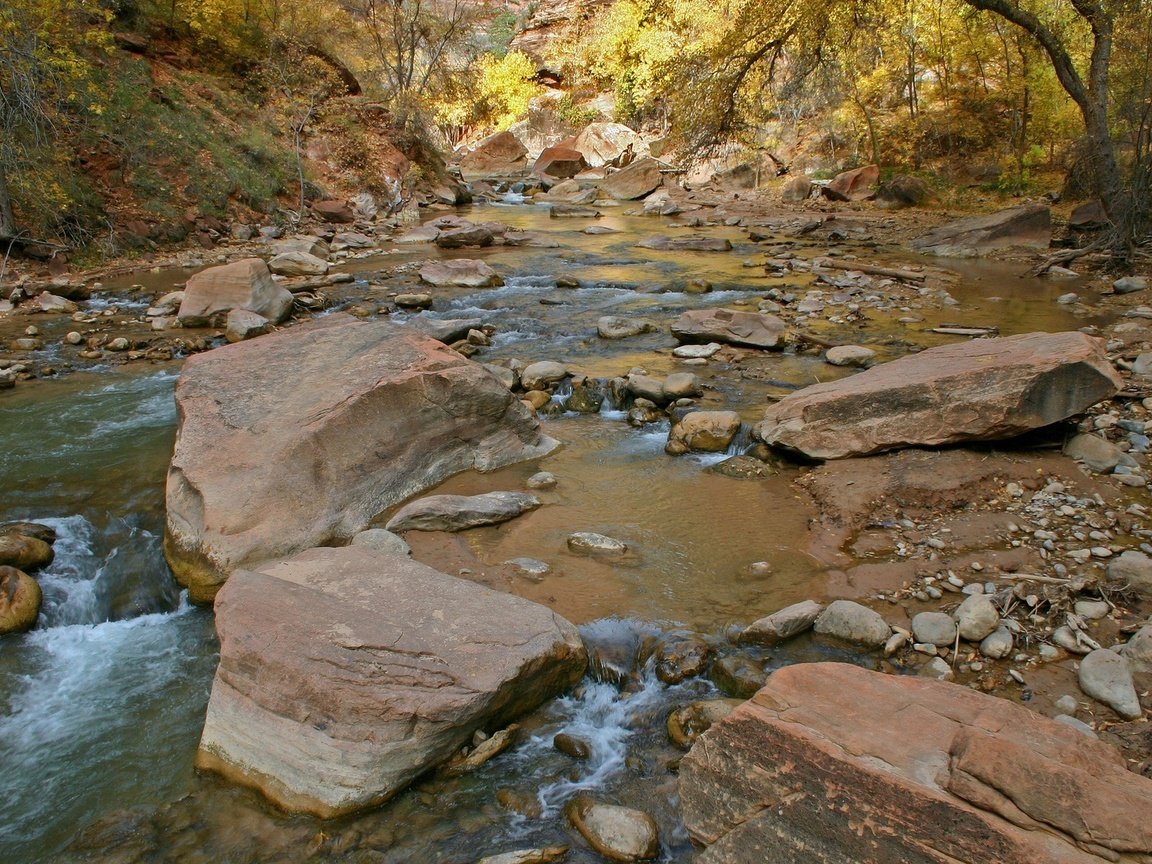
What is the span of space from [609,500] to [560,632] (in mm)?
2044

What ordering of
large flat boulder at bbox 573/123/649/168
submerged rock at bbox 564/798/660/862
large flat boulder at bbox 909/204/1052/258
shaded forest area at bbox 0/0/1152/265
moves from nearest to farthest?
submerged rock at bbox 564/798/660/862 < shaded forest area at bbox 0/0/1152/265 < large flat boulder at bbox 909/204/1052/258 < large flat boulder at bbox 573/123/649/168

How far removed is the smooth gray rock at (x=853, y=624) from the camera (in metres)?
4.04

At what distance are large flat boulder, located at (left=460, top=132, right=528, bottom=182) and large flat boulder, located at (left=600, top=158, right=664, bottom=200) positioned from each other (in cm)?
1022

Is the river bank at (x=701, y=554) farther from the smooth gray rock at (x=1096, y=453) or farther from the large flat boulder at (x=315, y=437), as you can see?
the large flat boulder at (x=315, y=437)

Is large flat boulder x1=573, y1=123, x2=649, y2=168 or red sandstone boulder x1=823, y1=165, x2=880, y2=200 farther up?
large flat boulder x1=573, y1=123, x2=649, y2=168

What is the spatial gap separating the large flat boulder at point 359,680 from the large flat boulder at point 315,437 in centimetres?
100

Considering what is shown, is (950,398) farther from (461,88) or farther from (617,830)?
(461,88)

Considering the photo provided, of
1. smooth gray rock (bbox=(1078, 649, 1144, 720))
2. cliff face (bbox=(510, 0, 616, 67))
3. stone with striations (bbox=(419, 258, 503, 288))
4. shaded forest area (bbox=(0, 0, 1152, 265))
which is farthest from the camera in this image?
cliff face (bbox=(510, 0, 616, 67))

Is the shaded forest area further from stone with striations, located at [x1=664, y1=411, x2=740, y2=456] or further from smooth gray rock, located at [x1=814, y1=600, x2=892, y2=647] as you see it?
smooth gray rock, located at [x1=814, y1=600, x2=892, y2=647]

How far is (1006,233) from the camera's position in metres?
14.6

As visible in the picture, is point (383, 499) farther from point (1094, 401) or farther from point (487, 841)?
point (1094, 401)

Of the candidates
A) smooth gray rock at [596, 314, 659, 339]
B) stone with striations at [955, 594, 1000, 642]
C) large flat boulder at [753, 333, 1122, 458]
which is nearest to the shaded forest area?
smooth gray rock at [596, 314, 659, 339]

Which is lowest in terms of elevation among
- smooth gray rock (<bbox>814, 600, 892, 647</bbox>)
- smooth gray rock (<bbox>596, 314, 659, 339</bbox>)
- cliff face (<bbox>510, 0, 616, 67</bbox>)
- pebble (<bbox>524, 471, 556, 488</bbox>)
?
pebble (<bbox>524, 471, 556, 488</bbox>)

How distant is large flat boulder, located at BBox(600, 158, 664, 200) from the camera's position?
26.5 meters
